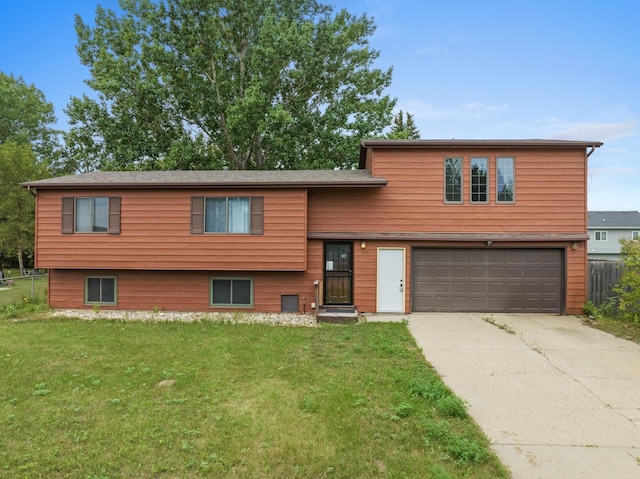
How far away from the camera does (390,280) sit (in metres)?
9.98

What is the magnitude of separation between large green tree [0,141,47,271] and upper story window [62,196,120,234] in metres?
17.3

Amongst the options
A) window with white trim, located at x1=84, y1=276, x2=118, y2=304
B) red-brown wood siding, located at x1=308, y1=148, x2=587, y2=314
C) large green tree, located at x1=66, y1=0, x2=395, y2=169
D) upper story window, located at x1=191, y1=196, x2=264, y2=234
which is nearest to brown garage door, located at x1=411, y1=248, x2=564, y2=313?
red-brown wood siding, located at x1=308, y1=148, x2=587, y2=314

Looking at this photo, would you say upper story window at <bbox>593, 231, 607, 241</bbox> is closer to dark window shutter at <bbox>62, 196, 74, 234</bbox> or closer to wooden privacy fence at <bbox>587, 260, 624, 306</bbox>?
wooden privacy fence at <bbox>587, 260, 624, 306</bbox>

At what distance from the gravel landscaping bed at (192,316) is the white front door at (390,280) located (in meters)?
2.09

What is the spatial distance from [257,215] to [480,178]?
6220 mm

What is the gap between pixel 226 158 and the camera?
19516 millimetres

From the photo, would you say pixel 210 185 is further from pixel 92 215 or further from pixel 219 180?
pixel 92 215

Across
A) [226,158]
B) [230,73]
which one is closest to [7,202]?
[226,158]

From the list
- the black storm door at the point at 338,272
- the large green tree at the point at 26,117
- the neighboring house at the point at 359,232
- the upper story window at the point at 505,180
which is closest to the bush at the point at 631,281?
the neighboring house at the point at 359,232

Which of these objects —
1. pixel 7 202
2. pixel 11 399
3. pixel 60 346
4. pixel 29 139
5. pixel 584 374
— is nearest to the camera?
pixel 11 399

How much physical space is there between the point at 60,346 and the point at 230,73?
16.6 meters

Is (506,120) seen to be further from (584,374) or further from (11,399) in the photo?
(11,399)

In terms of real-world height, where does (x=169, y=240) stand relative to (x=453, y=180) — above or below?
below

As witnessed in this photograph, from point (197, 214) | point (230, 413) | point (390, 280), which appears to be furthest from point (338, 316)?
point (230, 413)
